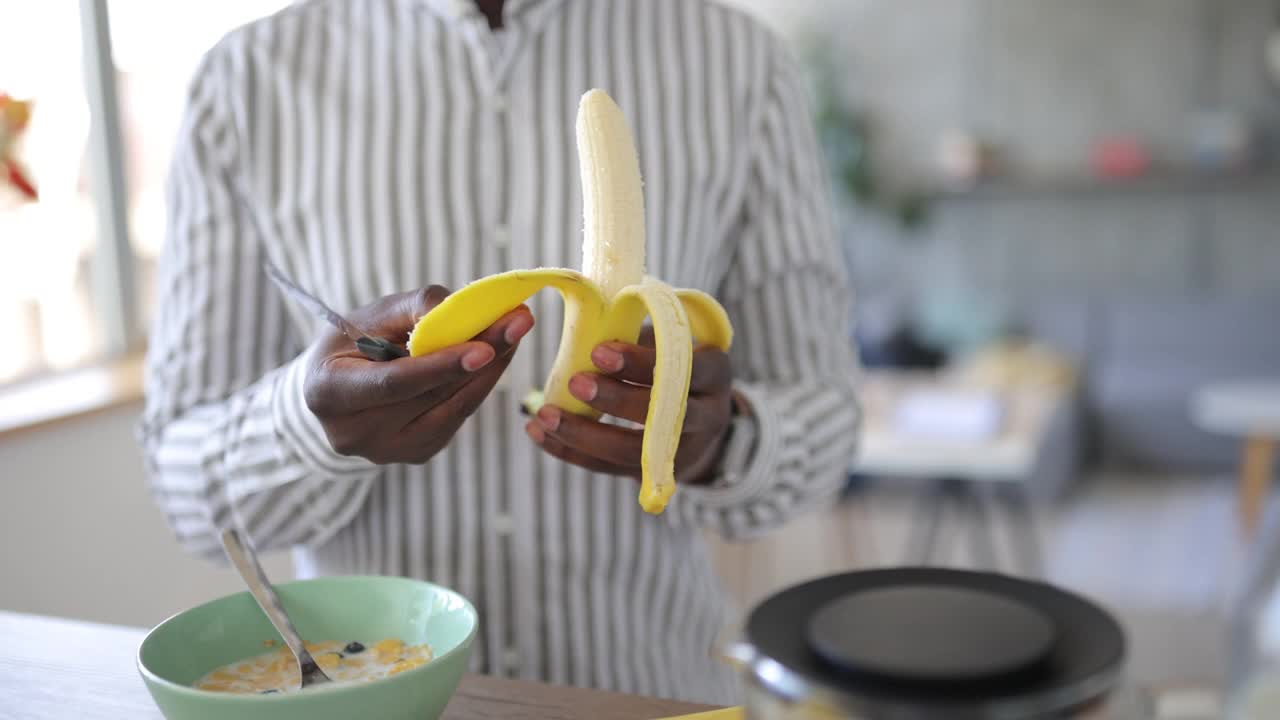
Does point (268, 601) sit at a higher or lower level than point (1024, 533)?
higher

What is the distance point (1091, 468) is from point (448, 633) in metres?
5.11

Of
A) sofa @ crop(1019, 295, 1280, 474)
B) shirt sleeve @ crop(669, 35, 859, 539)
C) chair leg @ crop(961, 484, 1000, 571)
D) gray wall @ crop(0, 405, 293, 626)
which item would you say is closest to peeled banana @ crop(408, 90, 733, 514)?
shirt sleeve @ crop(669, 35, 859, 539)

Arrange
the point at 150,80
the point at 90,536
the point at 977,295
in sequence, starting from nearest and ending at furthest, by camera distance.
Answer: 1. the point at 90,536
2. the point at 150,80
3. the point at 977,295

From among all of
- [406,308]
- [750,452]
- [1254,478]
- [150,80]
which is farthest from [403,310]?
[1254,478]

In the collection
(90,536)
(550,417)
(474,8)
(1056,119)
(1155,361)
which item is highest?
(474,8)

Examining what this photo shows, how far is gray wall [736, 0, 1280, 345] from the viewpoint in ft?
18.7

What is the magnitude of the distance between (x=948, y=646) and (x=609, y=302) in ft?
1.06

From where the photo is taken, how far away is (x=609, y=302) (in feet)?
2.34

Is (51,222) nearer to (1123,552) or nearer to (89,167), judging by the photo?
(89,167)

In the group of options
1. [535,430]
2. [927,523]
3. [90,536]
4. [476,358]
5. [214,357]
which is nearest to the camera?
[476,358]

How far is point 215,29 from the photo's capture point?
10.6 ft

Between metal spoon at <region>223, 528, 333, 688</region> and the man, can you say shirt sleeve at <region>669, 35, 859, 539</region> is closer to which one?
the man

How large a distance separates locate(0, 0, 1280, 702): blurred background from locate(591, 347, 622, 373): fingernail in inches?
72.0

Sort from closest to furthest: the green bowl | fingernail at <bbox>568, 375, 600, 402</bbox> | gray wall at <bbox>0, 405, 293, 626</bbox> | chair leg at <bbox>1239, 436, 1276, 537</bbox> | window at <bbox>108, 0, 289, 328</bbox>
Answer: the green bowl, fingernail at <bbox>568, 375, 600, 402</bbox>, gray wall at <bbox>0, 405, 293, 626</bbox>, window at <bbox>108, 0, 289, 328</bbox>, chair leg at <bbox>1239, 436, 1276, 537</bbox>
